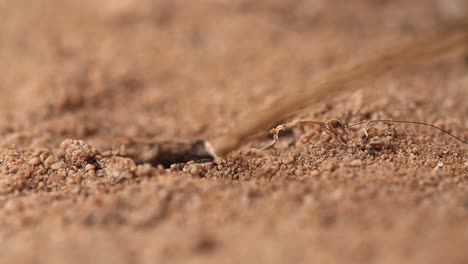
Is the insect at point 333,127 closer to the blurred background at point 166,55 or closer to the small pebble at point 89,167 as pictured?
the blurred background at point 166,55

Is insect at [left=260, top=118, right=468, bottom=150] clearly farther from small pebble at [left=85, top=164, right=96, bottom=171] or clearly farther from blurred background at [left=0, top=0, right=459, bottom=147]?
small pebble at [left=85, top=164, right=96, bottom=171]

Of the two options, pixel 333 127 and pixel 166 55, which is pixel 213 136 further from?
pixel 166 55

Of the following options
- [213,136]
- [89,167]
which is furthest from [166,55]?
[89,167]

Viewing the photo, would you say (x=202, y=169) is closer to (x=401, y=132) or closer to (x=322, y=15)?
(x=401, y=132)

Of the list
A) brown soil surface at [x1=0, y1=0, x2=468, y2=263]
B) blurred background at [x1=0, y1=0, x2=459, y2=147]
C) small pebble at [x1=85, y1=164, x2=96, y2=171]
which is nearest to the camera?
brown soil surface at [x1=0, y1=0, x2=468, y2=263]

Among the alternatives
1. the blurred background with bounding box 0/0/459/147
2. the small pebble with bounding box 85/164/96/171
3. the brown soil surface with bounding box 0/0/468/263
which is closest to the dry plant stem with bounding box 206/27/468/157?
the brown soil surface with bounding box 0/0/468/263
